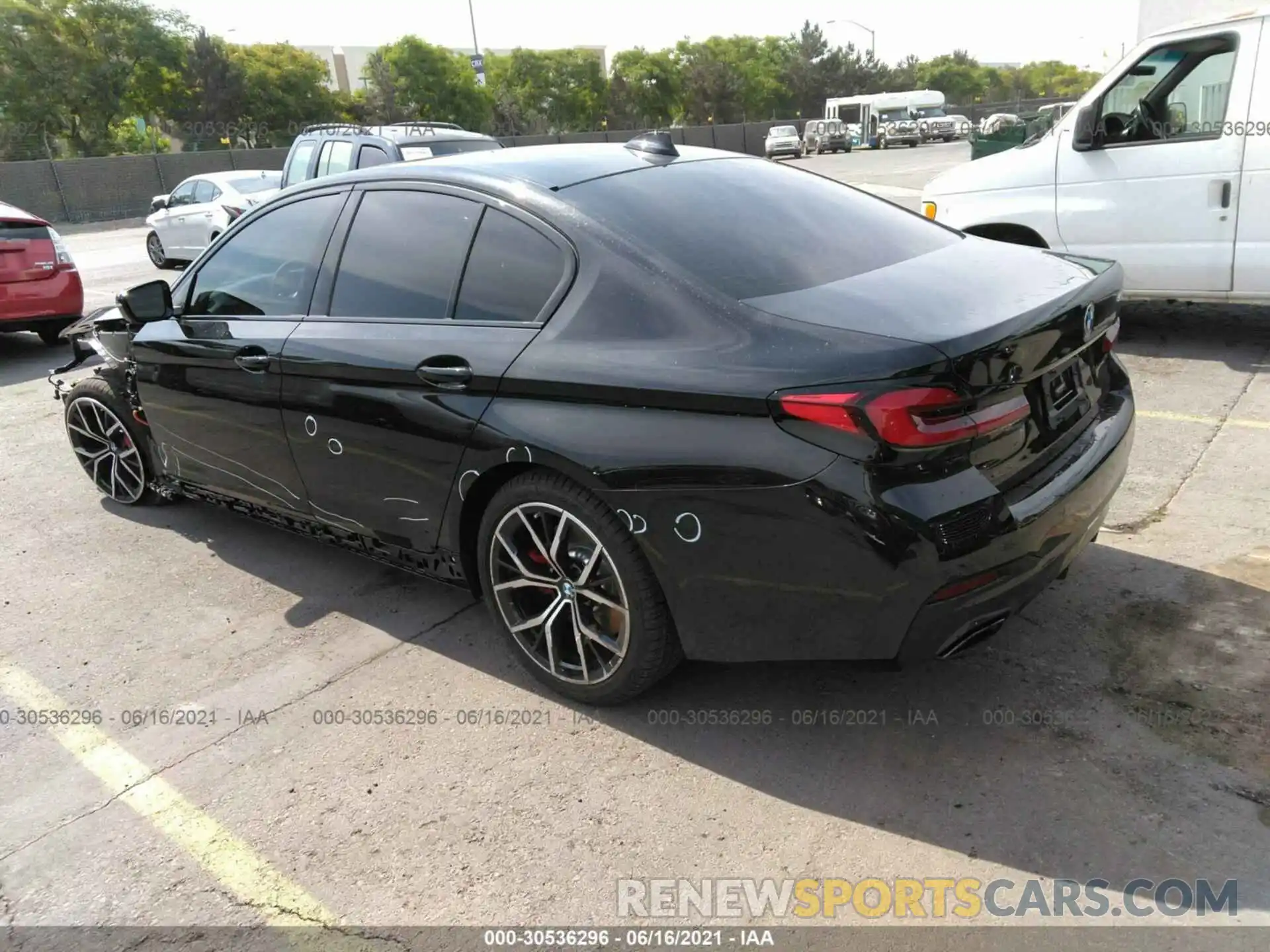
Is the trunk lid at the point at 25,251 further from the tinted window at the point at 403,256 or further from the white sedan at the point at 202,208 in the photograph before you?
the tinted window at the point at 403,256

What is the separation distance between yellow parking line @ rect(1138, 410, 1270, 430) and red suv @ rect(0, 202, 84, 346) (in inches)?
361

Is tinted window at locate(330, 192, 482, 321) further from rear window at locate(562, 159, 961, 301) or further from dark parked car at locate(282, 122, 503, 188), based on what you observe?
dark parked car at locate(282, 122, 503, 188)

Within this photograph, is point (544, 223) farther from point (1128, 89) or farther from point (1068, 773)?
point (1128, 89)

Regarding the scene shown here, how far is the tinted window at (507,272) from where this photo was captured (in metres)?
3.14

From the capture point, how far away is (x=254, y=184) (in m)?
14.4

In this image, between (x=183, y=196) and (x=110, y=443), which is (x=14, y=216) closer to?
(x=110, y=443)

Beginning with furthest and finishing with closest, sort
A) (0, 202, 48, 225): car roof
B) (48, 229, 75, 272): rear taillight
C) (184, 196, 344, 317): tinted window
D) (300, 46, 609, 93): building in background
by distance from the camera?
(300, 46, 609, 93): building in background
(48, 229, 75, 272): rear taillight
(0, 202, 48, 225): car roof
(184, 196, 344, 317): tinted window

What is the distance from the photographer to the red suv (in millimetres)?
9023

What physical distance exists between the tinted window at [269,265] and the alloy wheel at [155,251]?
12986 mm

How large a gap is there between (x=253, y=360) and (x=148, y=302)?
89 centimetres

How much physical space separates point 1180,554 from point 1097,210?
12.0 feet

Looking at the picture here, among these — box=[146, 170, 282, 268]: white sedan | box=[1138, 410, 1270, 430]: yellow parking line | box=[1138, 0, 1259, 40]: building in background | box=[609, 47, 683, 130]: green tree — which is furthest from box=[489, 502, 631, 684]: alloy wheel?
box=[609, 47, 683, 130]: green tree

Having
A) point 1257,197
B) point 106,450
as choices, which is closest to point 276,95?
point 106,450

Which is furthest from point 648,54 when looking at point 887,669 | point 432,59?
point 887,669
